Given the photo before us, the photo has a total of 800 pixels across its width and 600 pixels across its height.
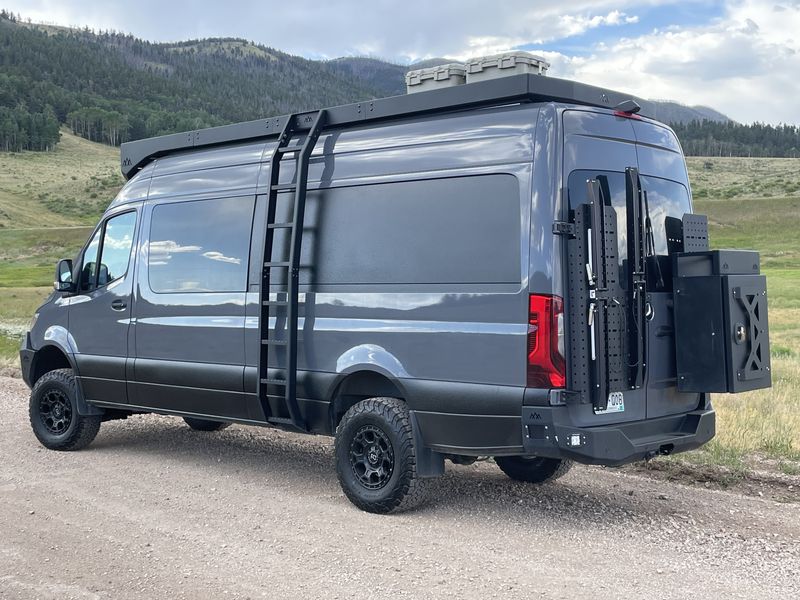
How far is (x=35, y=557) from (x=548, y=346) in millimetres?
3264

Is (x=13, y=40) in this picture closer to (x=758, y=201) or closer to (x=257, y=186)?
(x=758, y=201)

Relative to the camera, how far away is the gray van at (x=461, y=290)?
592 cm

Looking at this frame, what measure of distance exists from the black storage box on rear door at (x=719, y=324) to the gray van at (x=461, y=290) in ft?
0.05

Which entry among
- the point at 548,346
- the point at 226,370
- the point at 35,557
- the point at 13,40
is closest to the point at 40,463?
the point at 226,370

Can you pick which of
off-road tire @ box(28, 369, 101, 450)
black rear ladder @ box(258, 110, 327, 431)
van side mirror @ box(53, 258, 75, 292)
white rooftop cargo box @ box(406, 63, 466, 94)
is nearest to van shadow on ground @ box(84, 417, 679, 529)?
off-road tire @ box(28, 369, 101, 450)

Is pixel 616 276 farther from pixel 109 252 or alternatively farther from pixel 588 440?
pixel 109 252

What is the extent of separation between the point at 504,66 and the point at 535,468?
303 centimetres

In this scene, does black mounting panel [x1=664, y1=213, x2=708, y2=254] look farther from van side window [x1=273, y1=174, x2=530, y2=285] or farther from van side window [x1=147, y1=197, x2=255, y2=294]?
van side window [x1=147, y1=197, x2=255, y2=294]

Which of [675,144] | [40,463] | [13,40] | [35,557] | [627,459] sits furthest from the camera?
[13,40]

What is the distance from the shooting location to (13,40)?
7849 inches

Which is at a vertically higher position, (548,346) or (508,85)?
(508,85)

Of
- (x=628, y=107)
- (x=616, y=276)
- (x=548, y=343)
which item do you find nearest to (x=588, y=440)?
(x=548, y=343)

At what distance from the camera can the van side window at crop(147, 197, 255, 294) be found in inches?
304

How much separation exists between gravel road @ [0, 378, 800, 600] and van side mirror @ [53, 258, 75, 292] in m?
1.63
